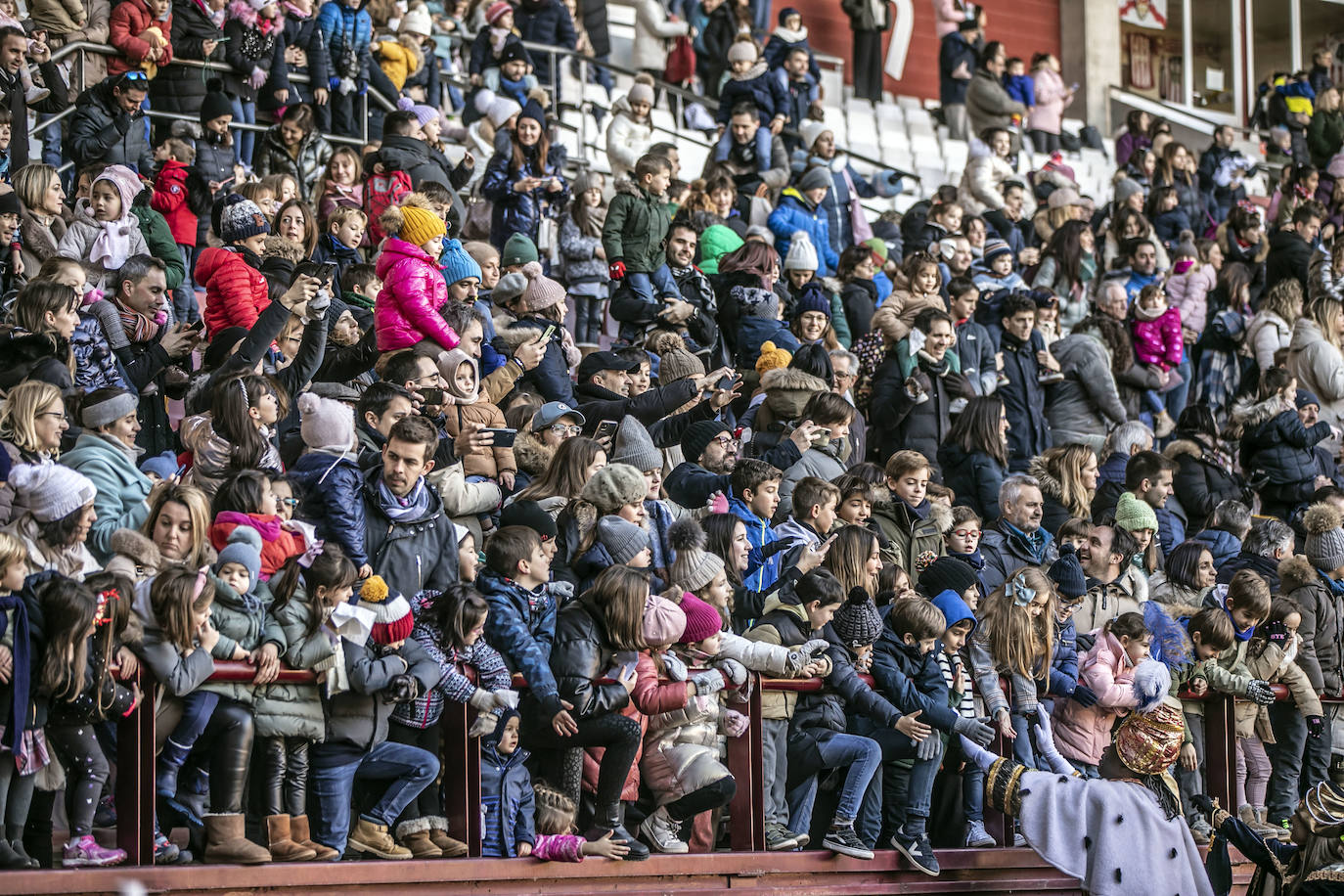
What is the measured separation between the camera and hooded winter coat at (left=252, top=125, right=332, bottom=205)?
599 inches

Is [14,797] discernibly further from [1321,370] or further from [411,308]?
[1321,370]

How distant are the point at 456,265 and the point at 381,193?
1.90 m

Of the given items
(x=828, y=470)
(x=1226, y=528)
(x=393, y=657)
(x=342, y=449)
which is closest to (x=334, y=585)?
(x=393, y=657)

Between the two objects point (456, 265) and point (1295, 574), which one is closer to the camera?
point (1295, 574)

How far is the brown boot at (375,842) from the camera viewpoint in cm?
800

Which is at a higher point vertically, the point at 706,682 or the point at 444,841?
the point at 706,682

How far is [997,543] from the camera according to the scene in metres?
11.6

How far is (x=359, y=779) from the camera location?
811 cm

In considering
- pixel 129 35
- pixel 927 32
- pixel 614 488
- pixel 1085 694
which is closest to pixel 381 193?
pixel 129 35

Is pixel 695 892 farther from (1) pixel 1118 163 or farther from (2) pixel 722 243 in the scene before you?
(1) pixel 1118 163

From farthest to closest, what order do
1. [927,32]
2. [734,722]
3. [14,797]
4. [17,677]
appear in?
[927,32] → [734,722] → [14,797] → [17,677]

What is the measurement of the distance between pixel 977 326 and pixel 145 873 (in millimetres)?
8697

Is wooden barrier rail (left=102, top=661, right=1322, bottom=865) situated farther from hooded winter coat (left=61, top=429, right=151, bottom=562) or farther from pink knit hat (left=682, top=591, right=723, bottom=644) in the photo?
hooded winter coat (left=61, top=429, right=151, bottom=562)

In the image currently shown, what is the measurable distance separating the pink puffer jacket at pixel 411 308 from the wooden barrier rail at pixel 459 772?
304cm
